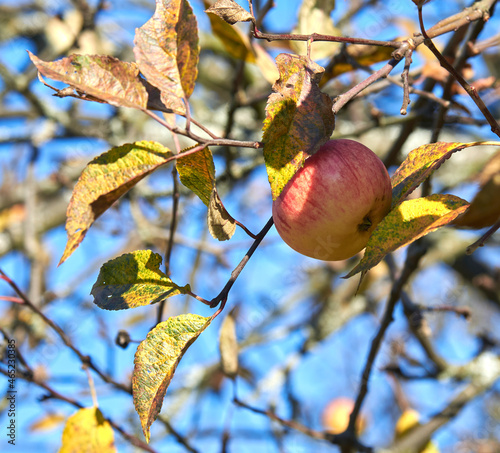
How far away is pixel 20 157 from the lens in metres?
2.89

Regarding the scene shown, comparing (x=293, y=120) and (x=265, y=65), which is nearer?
(x=293, y=120)

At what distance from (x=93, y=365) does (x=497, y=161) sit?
92 cm

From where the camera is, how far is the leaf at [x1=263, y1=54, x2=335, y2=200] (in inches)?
21.6

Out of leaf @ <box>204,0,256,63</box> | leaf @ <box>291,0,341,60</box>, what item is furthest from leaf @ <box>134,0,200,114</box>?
leaf @ <box>291,0,341,60</box>

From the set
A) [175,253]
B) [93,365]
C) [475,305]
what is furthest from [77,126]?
[475,305]

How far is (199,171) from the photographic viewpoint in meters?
0.59

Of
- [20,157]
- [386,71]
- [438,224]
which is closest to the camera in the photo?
[438,224]

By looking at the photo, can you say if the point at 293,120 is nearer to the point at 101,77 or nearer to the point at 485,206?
the point at 101,77

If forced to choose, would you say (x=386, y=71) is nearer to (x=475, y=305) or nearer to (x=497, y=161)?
(x=497, y=161)

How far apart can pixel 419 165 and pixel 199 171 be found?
27 centimetres

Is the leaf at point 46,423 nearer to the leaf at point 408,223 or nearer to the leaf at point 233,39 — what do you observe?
the leaf at point 233,39

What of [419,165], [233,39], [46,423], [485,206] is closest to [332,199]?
[419,165]

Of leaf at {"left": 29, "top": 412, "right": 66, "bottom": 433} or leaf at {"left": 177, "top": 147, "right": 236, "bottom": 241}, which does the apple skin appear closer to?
leaf at {"left": 177, "top": 147, "right": 236, "bottom": 241}

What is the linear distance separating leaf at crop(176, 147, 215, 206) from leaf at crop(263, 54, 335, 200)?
0.07 metres
